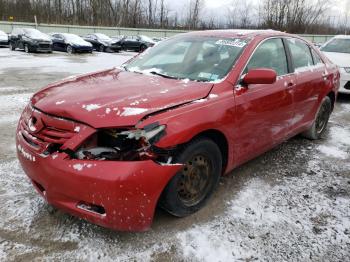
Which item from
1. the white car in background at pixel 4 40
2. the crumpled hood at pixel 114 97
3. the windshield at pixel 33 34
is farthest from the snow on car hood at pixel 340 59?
the white car in background at pixel 4 40

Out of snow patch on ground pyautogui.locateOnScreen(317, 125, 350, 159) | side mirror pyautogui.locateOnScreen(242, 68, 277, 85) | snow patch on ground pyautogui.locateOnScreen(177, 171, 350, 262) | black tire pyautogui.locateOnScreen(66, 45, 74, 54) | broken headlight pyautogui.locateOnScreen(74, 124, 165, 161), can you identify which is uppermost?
black tire pyautogui.locateOnScreen(66, 45, 74, 54)

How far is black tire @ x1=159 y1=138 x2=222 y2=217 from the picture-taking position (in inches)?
111

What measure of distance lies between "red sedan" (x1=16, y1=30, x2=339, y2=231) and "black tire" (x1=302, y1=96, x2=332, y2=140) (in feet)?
3.86

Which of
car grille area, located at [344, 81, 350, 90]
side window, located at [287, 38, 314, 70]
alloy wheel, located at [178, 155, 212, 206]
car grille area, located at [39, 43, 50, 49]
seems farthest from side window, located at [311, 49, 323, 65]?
car grille area, located at [39, 43, 50, 49]

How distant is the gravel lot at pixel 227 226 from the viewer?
270cm

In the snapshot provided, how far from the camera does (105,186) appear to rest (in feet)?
7.96

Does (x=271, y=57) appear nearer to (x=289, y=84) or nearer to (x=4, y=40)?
(x=289, y=84)

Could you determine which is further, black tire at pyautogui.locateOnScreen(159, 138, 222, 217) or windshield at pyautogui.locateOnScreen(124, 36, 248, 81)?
windshield at pyautogui.locateOnScreen(124, 36, 248, 81)

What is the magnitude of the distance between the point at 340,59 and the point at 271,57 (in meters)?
5.55

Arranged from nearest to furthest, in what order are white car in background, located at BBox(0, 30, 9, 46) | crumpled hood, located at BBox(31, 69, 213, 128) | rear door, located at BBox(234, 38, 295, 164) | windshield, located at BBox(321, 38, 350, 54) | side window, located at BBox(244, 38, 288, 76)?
crumpled hood, located at BBox(31, 69, 213, 128) → rear door, located at BBox(234, 38, 295, 164) → side window, located at BBox(244, 38, 288, 76) → windshield, located at BBox(321, 38, 350, 54) → white car in background, located at BBox(0, 30, 9, 46)

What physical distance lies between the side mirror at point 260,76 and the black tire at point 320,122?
2.22m

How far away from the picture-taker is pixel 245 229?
304 centimetres

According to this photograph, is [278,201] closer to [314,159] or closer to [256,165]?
[256,165]

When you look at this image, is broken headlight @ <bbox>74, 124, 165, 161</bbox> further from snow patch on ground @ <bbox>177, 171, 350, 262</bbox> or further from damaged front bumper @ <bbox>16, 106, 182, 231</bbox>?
snow patch on ground @ <bbox>177, 171, 350, 262</bbox>
